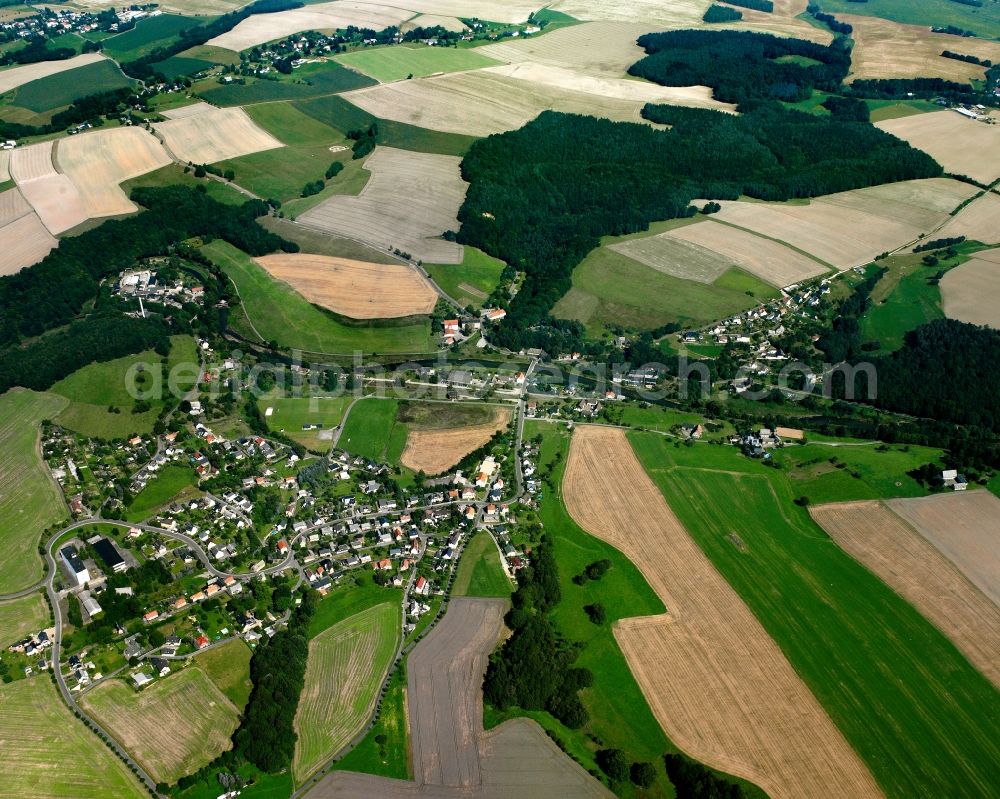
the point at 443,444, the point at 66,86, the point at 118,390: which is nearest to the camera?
the point at 443,444

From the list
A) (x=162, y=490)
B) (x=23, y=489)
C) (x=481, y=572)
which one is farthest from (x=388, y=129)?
(x=481, y=572)

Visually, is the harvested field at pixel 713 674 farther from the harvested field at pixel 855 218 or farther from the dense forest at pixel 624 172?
the harvested field at pixel 855 218

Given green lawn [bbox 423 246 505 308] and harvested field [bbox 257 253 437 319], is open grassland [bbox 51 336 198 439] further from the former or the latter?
green lawn [bbox 423 246 505 308]

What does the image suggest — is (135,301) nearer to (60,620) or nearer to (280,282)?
(280,282)

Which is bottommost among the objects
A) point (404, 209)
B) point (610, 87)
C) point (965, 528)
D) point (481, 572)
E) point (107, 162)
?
point (481, 572)

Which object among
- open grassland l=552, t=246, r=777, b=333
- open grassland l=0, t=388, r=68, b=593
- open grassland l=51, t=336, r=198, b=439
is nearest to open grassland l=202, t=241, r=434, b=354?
open grassland l=51, t=336, r=198, b=439

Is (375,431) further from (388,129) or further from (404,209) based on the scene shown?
(388,129)
